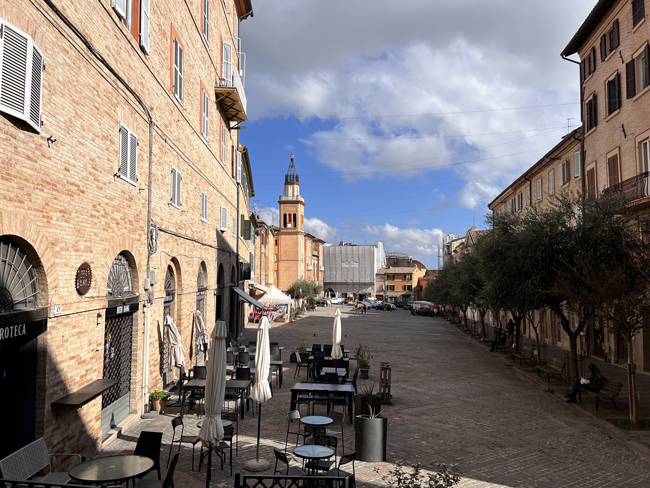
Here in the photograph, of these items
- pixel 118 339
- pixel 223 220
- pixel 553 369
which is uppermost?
pixel 223 220

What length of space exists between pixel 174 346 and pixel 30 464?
279 inches

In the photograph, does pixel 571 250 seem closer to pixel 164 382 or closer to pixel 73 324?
pixel 164 382

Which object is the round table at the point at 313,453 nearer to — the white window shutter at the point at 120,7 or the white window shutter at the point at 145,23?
the white window shutter at the point at 120,7

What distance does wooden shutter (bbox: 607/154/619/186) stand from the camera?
20.1m

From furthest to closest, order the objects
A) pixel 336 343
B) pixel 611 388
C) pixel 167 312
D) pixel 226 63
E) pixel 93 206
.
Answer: pixel 226 63, pixel 336 343, pixel 167 312, pixel 611 388, pixel 93 206

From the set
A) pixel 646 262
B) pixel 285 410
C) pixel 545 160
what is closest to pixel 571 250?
pixel 646 262

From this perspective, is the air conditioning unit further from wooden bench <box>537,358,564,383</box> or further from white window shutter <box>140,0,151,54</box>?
wooden bench <box>537,358,564,383</box>

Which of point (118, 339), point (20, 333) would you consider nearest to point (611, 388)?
point (118, 339)

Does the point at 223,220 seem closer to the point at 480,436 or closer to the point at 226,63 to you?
the point at 226,63

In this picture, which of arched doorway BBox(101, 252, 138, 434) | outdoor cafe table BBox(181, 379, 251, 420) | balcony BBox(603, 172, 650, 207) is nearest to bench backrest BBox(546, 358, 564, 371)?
balcony BBox(603, 172, 650, 207)

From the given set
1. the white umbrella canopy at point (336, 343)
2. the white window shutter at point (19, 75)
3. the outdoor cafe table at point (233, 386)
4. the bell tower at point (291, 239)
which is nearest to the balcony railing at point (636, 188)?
the white umbrella canopy at point (336, 343)

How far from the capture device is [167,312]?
14297mm

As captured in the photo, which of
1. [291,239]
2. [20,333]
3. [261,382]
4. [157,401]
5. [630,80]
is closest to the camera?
[20,333]

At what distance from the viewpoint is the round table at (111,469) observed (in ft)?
19.3
